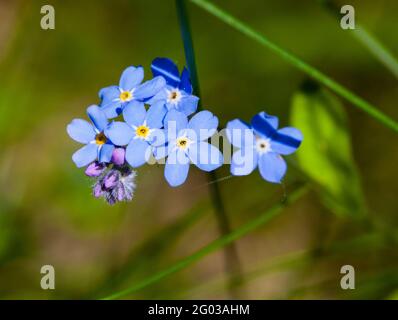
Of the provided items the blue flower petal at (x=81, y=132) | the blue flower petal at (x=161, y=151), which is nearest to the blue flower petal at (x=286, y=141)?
the blue flower petal at (x=161, y=151)

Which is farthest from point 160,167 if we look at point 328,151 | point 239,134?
point 239,134

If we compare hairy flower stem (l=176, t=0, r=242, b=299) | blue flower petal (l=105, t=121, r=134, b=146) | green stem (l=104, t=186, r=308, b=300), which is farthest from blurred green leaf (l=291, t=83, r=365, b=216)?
blue flower petal (l=105, t=121, r=134, b=146)

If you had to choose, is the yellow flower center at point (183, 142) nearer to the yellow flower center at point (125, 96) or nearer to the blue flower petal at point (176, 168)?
the blue flower petal at point (176, 168)

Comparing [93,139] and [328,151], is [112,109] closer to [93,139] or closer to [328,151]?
[93,139]

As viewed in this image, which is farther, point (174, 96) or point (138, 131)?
point (174, 96)

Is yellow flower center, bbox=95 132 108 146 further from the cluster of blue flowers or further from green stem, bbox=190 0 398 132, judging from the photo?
green stem, bbox=190 0 398 132
